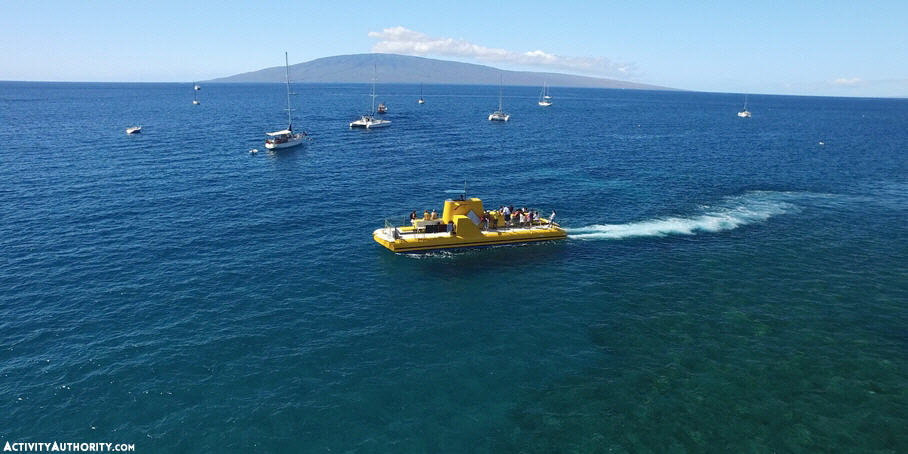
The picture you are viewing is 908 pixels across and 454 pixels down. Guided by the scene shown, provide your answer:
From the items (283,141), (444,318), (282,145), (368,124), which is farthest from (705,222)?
(368,124)

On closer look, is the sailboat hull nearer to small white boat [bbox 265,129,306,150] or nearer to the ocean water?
small white boat [bbox 265,129,306,150]

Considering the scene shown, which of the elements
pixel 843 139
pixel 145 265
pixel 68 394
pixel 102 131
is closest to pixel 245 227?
pixel 145 265

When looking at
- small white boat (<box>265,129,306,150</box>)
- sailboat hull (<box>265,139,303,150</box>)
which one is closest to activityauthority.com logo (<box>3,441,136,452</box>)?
sailboat hull (<box>265,139,303,150</box>)

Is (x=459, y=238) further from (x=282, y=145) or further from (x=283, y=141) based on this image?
(x=283, y=141)

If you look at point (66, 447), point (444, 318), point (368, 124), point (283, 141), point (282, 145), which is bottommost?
point (66, 447)

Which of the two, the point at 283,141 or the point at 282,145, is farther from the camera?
the point at 283,141

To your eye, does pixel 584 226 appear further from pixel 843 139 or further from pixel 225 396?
pixel 843 139

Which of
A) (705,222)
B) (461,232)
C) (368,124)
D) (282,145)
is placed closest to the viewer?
(461,232)

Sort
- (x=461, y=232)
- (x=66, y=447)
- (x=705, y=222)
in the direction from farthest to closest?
(x=705, y=222) < (x=461, y=232) < (x=66, y=447)
